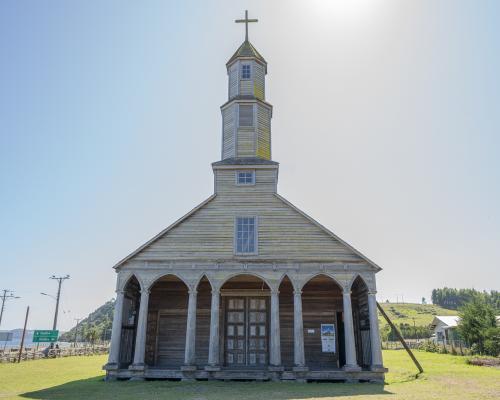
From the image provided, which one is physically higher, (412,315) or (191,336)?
(412,315)

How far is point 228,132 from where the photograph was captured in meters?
21.6

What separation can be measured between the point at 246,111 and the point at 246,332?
11.8 meters

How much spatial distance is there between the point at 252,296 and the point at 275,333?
3686 mm

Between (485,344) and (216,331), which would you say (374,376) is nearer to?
(216,331)

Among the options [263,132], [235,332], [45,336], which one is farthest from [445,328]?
[45,336]

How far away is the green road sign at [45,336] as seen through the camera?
44.2m

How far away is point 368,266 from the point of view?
17016mm

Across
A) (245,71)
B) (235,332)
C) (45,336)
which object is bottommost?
(45,336)

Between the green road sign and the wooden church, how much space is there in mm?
31274

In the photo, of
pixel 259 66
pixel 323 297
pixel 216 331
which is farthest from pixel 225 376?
pixel 259 66

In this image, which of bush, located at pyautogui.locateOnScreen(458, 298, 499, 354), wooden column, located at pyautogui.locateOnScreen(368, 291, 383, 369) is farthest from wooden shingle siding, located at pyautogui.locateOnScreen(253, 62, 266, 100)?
bush, located at pyautogui.locateOnScreen(458, 298, 499, 354)

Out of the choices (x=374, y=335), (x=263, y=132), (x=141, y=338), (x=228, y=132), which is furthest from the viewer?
(x=228, y=132)

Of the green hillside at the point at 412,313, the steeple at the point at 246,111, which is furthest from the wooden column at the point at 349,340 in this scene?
the green hillside at the point at 412,313

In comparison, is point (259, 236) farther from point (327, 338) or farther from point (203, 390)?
point (203, 390)
